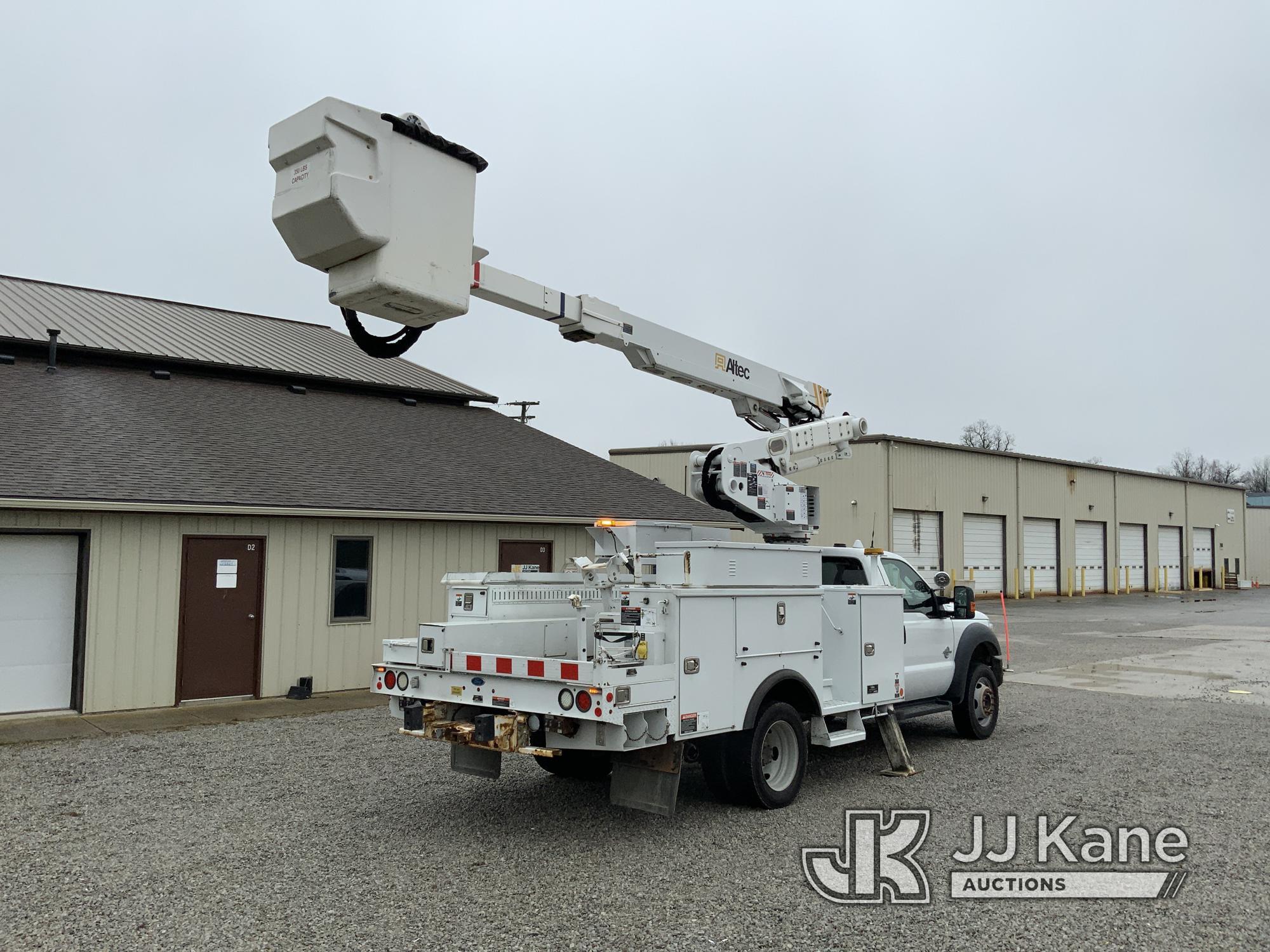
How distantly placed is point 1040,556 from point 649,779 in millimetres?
34304

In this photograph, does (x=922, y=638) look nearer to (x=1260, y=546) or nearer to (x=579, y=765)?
(x=579, y=765)

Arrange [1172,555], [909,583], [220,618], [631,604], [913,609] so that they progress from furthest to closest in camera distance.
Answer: [1172,555] < [220,618] < [909,583] < [913,609] < [631,604]

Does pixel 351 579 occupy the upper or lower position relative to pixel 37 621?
upper

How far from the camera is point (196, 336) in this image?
17.8 m

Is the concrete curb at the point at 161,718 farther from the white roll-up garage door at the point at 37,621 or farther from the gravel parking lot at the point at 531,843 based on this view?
the gravel parking lot at the point at 531,843

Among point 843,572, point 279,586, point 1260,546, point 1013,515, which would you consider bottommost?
point 279,586

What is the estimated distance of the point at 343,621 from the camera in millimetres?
13695

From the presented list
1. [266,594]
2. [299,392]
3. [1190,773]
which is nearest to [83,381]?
[299,392]

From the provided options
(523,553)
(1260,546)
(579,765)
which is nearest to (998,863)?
(579,765)

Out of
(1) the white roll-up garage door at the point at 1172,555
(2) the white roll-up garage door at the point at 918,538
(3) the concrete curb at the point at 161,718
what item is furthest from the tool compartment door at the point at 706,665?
(1) the white roll-up garage door at the point at 1172,555

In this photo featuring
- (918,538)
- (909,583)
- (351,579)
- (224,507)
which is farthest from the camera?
(918,538)

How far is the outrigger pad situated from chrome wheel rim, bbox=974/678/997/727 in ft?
17.7

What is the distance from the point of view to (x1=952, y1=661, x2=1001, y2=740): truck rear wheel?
9.92 metres

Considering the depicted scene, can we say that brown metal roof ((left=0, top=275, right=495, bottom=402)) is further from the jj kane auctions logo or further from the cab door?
the jj kane auctions logo
